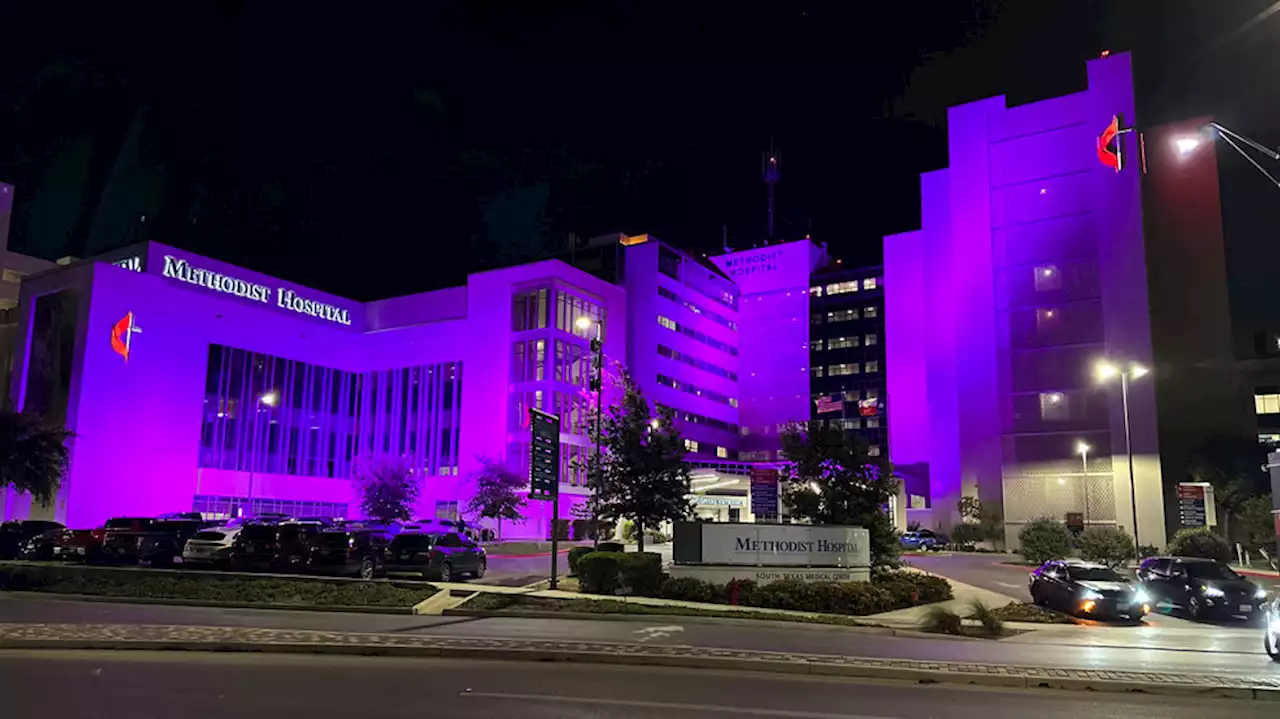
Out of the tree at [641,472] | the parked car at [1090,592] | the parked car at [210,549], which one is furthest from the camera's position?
the parked car at [210,549]

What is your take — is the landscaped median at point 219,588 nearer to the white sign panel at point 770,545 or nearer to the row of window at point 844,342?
the white sign panel at point 770,545

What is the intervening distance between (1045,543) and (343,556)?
1293 inches

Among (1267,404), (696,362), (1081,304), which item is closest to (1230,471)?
(1081,304)

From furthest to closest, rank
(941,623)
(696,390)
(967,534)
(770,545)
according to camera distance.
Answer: (696,390) → (967,534) → (770,545) → (941,623)

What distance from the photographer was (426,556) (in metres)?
27.2

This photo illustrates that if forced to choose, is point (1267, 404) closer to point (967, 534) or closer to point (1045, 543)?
point (967, 534)

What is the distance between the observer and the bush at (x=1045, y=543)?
134 ft

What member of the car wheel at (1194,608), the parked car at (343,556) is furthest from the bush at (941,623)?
the parked car at (343,556)

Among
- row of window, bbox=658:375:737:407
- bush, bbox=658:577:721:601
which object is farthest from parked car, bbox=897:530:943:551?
bush, bbox=658:577:721:601

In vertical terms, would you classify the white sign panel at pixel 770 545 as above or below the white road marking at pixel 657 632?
above

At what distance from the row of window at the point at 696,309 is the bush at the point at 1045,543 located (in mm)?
61125

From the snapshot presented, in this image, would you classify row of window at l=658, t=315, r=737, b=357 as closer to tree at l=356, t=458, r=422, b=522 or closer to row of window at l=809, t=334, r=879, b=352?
row of window at l=809, t=334, r=879, b=352

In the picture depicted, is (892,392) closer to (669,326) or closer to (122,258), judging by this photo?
(669,326)

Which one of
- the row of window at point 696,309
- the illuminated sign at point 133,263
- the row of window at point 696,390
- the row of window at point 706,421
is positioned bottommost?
the row of window at point 706,421
